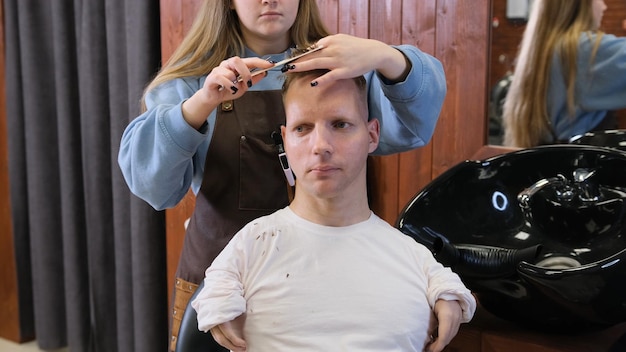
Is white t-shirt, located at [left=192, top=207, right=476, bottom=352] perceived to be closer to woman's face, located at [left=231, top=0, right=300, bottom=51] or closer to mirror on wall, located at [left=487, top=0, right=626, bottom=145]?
woman's face, located at [left=231, top=0, right=300, bottom=51]

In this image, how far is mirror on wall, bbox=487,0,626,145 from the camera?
1984 millimetres

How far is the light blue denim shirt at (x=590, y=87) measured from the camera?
1.88m

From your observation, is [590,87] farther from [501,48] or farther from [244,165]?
[244,165]

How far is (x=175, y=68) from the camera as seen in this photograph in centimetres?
169

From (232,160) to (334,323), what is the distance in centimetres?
61

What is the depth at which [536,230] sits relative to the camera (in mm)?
1669

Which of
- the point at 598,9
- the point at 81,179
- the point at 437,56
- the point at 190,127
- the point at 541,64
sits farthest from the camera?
the point at 81,179

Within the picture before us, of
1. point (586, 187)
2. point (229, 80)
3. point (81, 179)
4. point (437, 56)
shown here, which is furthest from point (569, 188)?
point (81, 179)

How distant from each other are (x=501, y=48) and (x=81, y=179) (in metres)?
1.88

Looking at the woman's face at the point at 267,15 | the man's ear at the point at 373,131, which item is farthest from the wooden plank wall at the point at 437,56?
the man's ear at the point at 373,131

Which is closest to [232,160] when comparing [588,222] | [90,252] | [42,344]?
[588,222]

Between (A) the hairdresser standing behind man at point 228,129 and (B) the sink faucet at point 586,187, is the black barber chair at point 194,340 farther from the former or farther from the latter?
(B) the sink faucet at point 586,187

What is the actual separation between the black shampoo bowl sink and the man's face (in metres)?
0.37

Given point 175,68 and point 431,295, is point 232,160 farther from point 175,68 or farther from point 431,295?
point 431,295
